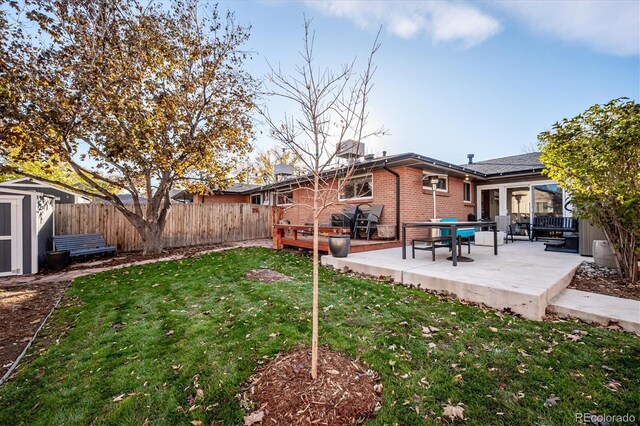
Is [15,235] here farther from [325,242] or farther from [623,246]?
[623,246]

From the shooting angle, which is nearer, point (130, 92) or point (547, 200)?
point (130, 92)

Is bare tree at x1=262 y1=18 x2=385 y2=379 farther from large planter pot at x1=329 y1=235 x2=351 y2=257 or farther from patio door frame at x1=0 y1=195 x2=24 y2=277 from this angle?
patio door frame at x1=0 y1=195 x2=24 y2=277

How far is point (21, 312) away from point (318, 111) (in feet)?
18.9

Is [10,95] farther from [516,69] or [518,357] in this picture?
[516,69]

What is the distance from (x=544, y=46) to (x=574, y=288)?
8728mm

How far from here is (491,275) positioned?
4.36 metres

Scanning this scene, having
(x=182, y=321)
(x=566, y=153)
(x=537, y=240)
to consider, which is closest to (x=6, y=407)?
(x=182, y=321)

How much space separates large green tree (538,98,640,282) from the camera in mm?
4289

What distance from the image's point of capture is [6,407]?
2131 millimetres

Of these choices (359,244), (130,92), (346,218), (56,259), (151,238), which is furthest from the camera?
(346,218)

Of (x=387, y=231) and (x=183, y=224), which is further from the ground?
(x=183, y=224)

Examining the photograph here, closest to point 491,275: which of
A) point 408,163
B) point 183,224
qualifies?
point 408,163
